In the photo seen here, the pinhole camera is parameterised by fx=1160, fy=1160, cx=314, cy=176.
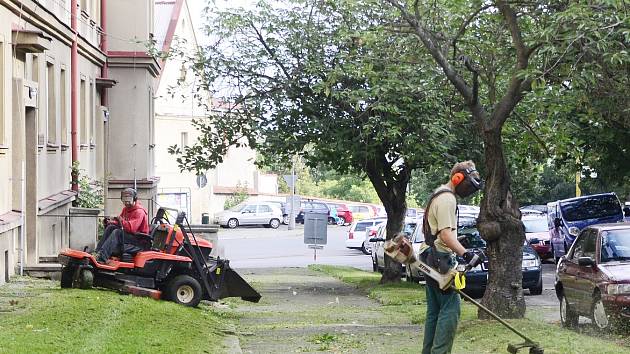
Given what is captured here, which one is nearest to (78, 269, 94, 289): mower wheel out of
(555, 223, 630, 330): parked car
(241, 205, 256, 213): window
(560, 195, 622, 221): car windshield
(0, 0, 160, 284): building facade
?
(0, 0, 160, 284): building facade

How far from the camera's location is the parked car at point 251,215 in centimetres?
6625

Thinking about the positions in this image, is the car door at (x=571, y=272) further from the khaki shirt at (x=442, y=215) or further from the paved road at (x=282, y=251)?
the paved road at (x=282, y=251)

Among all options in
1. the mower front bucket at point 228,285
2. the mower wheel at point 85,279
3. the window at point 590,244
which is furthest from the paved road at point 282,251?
the mower wheel at point 85,279

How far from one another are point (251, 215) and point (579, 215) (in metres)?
36.0

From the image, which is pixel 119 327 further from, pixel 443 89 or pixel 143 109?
pixel 143 109

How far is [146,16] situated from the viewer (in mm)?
33531

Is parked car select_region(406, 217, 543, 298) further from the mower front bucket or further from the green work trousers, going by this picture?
the green work trousers

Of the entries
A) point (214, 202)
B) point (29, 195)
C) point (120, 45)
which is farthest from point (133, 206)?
point (214, 202)

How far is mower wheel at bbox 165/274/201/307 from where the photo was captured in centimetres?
Answer: 1731

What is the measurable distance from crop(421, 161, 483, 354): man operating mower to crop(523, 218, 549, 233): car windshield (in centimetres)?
2505

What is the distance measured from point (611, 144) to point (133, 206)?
13.6m

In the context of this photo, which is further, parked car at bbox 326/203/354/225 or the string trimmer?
parked car at bbox 326/203/354/225

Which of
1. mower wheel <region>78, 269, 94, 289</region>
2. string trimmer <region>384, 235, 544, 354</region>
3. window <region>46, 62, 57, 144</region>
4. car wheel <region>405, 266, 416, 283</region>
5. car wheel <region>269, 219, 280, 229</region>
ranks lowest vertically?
Answer: car wheel <region>405, 266, 416, 283</region>

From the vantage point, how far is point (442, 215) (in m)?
10.1
